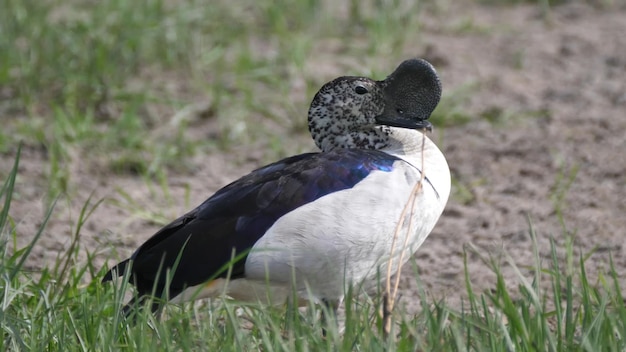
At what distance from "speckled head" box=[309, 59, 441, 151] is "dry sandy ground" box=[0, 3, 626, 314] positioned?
56cm

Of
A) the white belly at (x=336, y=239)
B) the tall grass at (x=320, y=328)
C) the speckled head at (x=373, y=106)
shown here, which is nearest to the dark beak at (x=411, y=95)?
the speckled head at (x=373, y=106)

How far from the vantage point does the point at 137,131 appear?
6051 mm

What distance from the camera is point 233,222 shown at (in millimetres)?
3738

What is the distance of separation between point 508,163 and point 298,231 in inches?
91.0

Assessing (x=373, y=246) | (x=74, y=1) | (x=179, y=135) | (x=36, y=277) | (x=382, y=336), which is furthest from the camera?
(x=74, y=1)

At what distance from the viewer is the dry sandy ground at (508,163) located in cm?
479

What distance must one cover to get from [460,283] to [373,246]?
855 millimetres

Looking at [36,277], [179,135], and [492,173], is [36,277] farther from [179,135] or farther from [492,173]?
[492,173]

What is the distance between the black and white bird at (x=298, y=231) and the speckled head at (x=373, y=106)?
0.22m

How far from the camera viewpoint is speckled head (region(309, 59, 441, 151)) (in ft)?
13.5

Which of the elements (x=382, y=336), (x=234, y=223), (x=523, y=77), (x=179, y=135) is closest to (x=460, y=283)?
(x=234, y=223)

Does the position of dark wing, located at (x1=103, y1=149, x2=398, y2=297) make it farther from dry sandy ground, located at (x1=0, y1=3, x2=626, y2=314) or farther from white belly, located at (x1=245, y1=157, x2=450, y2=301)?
dry sandy ground, located at (x1=0, y1=3, x2=626, y2=314)

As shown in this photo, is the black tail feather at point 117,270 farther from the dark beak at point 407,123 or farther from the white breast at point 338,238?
the dark beak at point 407,123

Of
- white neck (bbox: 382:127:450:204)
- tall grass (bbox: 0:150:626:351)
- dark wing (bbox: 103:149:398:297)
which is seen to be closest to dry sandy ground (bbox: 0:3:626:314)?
white neck (bbox: 382:127:450:204)
